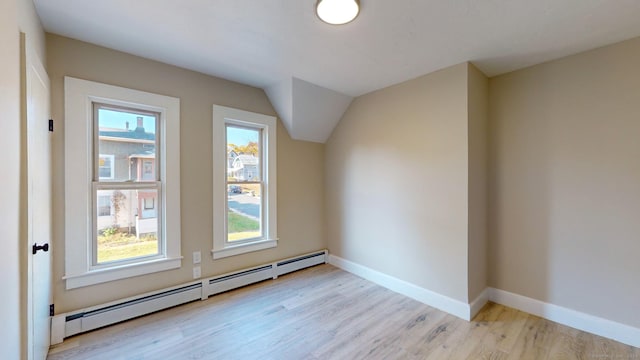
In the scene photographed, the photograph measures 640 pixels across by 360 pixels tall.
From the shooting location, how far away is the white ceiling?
1.73m

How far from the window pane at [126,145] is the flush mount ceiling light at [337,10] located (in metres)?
1.96

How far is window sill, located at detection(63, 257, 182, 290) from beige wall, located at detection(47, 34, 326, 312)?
0.05 metres

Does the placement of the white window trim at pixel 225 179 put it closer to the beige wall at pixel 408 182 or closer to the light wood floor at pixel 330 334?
the light wood floor at pixel 330 334

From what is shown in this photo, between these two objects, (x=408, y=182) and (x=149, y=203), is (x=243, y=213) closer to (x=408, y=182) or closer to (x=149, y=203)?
(x=149, y=203)

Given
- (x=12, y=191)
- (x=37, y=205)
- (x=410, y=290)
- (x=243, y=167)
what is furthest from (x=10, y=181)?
(x=410, y=290)

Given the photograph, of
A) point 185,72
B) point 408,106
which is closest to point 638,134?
point 408,106

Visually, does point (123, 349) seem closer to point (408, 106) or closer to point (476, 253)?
point (476, 253)

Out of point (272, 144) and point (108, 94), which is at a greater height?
point (108, 94)

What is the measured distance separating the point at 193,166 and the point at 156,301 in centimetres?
136

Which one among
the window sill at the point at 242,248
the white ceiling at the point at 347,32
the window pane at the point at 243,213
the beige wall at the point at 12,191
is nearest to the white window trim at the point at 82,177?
the white ceiling at the point at 347,32

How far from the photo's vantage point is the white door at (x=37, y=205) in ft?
4.81

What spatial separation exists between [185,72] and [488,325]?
12.5 ft

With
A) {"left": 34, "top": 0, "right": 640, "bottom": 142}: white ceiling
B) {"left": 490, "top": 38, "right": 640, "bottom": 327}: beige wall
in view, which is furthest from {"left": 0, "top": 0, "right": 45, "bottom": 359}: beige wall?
{"left": 490, "top": 38, "right": 640, "bottom": 327}: beige wall

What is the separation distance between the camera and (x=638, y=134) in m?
2.03
